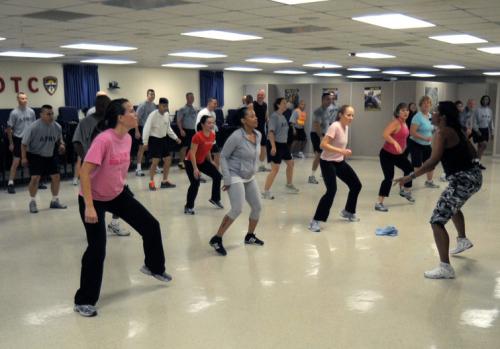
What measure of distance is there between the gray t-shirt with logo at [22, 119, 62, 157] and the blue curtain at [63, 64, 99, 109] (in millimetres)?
6356

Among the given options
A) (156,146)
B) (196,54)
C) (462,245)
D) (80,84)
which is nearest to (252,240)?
(462,245)

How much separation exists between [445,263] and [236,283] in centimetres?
177

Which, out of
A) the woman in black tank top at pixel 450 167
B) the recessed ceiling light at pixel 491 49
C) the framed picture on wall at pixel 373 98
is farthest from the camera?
the framed picture on wall at pixel 373 98

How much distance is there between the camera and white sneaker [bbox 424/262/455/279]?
436cm

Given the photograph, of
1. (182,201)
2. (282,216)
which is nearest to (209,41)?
(182,201)

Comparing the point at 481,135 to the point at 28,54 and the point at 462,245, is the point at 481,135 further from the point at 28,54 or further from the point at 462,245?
the point at 28,54

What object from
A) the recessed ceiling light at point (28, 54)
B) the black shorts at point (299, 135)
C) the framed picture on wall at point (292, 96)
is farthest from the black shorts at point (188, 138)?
the framed picture on wall at point (292, 96)

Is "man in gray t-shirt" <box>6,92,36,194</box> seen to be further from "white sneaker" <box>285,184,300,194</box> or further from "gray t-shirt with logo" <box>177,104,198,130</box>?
"white sneaker" <box>285,184,300,194</box>

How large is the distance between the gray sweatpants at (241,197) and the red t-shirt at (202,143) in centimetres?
152

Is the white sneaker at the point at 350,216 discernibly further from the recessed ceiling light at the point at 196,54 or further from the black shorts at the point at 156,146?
the recessed ceiling light at the point at 196,54

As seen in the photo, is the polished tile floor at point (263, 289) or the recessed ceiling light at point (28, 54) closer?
the polished tile floor at point (263, 289)

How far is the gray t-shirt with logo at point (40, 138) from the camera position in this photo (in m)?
7.04

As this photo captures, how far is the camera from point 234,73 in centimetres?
1814

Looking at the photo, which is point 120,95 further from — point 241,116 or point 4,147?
point 241,116
